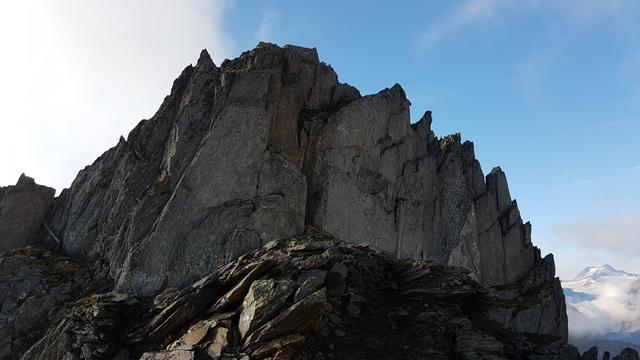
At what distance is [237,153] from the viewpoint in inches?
1757

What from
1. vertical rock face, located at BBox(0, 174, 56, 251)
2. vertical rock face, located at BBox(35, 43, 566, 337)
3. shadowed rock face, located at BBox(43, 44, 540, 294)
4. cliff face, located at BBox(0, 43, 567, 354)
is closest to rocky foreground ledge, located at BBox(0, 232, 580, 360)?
cliff face, located at BBox(0, 43, 567, 354)

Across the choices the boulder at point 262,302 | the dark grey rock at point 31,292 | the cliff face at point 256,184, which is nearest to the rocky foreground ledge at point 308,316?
the boulder at point 262,302

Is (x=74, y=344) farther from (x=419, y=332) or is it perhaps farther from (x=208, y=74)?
(x=208, y=74)

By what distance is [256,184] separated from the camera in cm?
4403

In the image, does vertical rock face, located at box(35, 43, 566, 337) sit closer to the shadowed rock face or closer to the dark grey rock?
the shadowed rock face

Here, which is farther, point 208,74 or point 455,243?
point 455,243

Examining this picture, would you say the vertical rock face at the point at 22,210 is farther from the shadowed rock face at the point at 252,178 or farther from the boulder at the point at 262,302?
the boulder at the point at 262,302

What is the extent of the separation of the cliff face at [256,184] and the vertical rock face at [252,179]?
0.12m

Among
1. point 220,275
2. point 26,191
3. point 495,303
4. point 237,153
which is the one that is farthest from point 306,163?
point 26,191

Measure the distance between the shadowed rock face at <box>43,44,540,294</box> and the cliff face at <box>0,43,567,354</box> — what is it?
0.12 meters

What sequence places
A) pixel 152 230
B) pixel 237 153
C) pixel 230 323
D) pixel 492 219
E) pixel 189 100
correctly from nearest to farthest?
pixel 230 323 < pixel 152 230 < pixel 237 153 < pixel 189 100 < pixel 492 219

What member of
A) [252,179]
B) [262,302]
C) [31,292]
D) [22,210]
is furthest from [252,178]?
[22,210]

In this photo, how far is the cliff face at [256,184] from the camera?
133ft

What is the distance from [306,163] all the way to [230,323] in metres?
27.3
